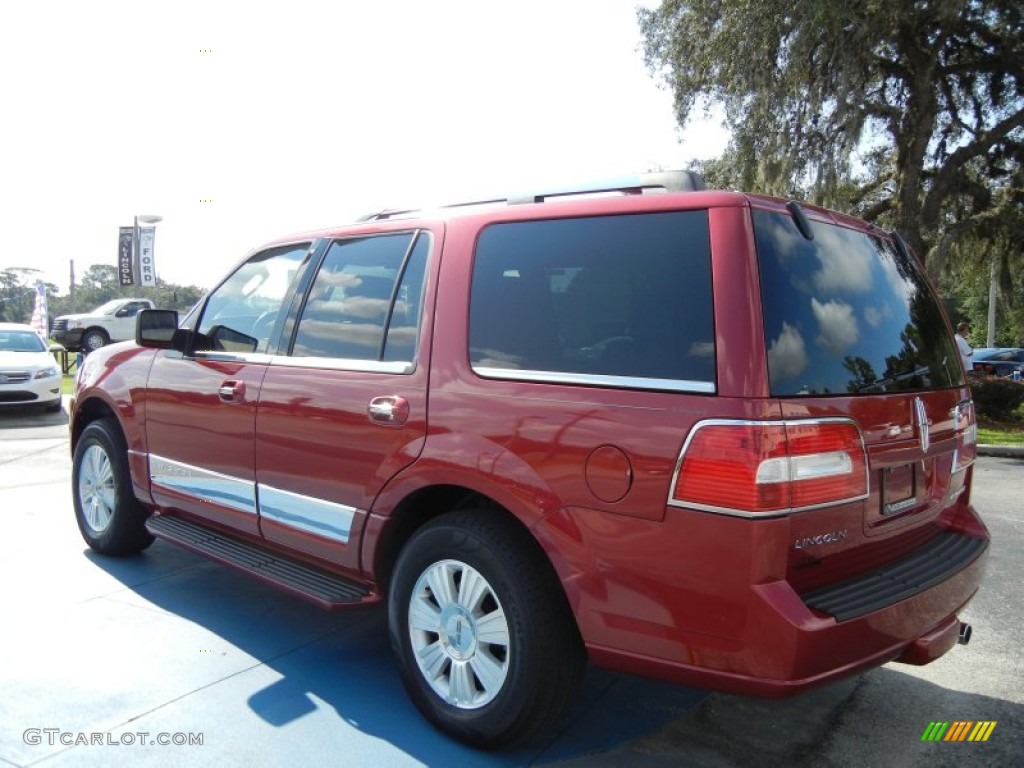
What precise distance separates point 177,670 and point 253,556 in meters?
0.57

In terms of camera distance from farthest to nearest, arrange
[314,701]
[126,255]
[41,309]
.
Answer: [41,309] < [126,255] < [314,701]

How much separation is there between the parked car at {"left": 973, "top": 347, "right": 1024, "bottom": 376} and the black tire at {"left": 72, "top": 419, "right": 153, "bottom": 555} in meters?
27.9

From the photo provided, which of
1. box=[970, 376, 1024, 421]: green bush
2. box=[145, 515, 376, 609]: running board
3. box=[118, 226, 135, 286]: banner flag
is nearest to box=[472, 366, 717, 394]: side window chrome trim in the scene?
box=[145, 515, 376, 609]: running board

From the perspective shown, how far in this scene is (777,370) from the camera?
7.52 ft

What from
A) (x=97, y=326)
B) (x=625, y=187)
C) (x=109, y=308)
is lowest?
A: (x=97, y=326)

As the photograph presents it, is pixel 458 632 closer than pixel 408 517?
Yes

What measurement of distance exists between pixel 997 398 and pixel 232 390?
1608 centimetres

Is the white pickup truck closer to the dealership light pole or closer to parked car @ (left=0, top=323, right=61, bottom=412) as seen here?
the dealership light pole

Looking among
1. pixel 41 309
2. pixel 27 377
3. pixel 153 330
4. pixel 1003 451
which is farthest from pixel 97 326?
pixel 1003 451

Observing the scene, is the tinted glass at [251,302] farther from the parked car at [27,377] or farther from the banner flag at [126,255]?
the banner flag at [126,255]

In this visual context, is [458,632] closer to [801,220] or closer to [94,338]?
[801,220]

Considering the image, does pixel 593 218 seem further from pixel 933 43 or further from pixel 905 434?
pixel 933 43

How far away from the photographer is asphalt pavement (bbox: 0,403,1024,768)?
2.83 metres

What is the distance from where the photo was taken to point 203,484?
4.02 meters
